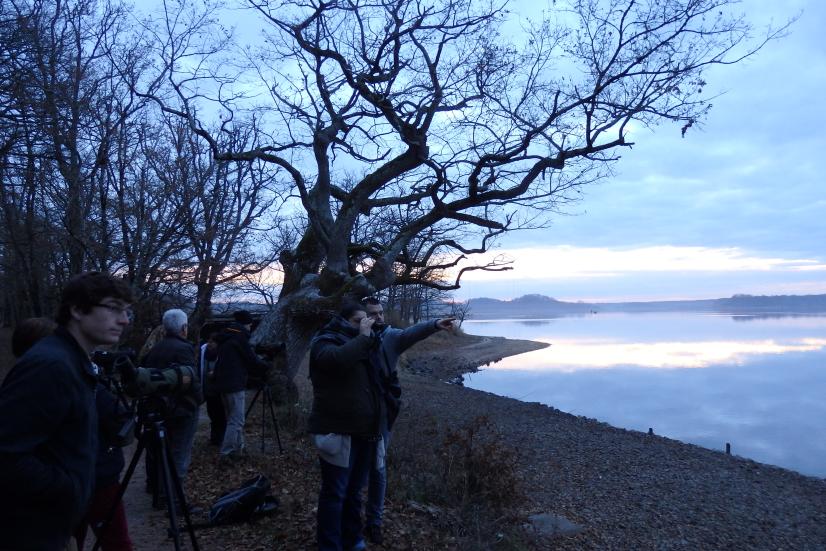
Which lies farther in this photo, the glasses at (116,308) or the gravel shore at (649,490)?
the gravel shore at (649,490)

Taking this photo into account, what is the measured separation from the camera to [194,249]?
47.6 ft

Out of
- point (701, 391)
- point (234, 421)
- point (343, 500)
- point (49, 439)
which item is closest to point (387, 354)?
point (343, 500)

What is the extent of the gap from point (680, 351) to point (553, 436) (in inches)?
1828

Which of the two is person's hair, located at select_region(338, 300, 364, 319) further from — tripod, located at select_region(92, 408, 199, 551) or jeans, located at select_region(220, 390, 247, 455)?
jeans, located at select_region(220, 390, 247, 455)

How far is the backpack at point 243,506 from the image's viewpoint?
561 centimetres

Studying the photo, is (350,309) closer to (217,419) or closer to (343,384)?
(343,384)

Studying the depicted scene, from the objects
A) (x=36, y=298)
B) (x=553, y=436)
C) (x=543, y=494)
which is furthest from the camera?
(x=553, y=436)

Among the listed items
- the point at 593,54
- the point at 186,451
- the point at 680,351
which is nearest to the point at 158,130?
the point at 593,54

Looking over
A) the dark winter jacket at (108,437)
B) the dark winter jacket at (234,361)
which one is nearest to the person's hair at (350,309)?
the dark winter jacket at (108,437)

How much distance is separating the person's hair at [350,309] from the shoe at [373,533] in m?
1.85

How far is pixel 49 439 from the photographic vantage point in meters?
2.29

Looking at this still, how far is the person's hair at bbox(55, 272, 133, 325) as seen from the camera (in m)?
2.55

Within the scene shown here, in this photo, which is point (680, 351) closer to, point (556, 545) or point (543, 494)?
point (543, 494)

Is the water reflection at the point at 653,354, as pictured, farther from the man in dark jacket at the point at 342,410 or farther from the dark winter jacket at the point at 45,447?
the dark winter jacket at the point at 45,447
